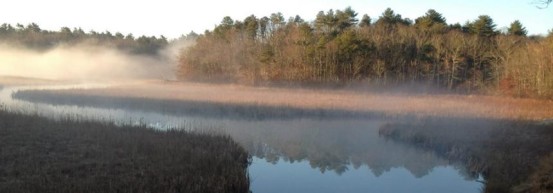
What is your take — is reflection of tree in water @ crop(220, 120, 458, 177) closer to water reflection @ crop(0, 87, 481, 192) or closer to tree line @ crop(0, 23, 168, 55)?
water reflection @ crop(0, 87, 481, 192)

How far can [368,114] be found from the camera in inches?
1131

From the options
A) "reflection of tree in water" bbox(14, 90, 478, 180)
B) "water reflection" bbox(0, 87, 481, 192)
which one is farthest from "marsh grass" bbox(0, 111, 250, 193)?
"reflection of tree in water" bbox(14, 90, 478, 180)

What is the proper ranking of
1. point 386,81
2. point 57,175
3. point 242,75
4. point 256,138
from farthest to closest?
point 242,75 → point 386,81 → point 256,138 → point 57,175

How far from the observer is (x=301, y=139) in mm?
21344

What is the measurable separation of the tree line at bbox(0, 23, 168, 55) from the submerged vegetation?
303 feet

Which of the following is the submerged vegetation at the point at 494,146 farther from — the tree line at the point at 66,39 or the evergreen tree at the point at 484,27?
the tree line at the point at 66,39

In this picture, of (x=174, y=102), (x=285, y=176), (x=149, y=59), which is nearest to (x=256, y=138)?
(x=285, y=176)

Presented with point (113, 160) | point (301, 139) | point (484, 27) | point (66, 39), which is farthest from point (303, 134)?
point (66, 39)

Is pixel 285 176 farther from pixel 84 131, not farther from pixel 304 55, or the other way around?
pixel 304 55

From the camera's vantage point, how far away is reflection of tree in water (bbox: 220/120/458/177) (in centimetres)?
1697

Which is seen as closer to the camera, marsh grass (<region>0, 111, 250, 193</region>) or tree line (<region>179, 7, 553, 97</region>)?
marsh grass (<region>0, 111, 250, 193</region>)

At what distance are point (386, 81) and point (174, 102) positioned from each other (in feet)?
104

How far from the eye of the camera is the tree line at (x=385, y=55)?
184 ft

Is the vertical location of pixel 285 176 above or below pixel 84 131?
below
